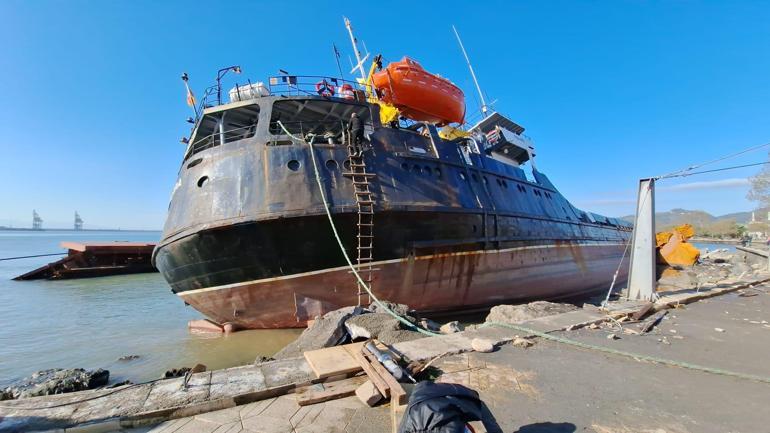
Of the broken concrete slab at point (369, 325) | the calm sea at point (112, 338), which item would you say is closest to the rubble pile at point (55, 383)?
the calm sea at point (112, 338)

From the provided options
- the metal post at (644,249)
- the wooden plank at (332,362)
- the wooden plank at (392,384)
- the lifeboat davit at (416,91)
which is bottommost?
the wooden plank at (332,362)

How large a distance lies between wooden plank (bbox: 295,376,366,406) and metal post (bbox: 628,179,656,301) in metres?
6.73

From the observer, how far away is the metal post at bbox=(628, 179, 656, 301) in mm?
7348

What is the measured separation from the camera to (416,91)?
36.5ft

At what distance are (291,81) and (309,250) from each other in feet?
14.3

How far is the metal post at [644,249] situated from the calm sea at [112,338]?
24.5ft

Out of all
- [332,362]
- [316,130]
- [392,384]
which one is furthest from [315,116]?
[392,384]

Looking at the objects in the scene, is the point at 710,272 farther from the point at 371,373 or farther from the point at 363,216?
the point at 371,373

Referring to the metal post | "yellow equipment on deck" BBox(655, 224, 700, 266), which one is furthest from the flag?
"yellow equipment on deck" BBox(655, 224, 700, 266)

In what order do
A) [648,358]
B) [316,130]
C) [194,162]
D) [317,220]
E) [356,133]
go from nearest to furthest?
[648,358], [317,220], [356,133], [194,162], [316,130]

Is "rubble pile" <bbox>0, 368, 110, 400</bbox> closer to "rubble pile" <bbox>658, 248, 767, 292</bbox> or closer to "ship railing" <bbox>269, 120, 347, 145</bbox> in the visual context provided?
"ship railing" <bbox>269, 120, 347, 145</bbox>

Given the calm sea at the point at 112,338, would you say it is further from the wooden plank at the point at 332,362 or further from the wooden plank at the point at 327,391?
the wooden plank at the point at 327,391

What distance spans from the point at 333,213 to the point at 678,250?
100 ft

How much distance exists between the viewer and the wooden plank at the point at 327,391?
3.17 m
